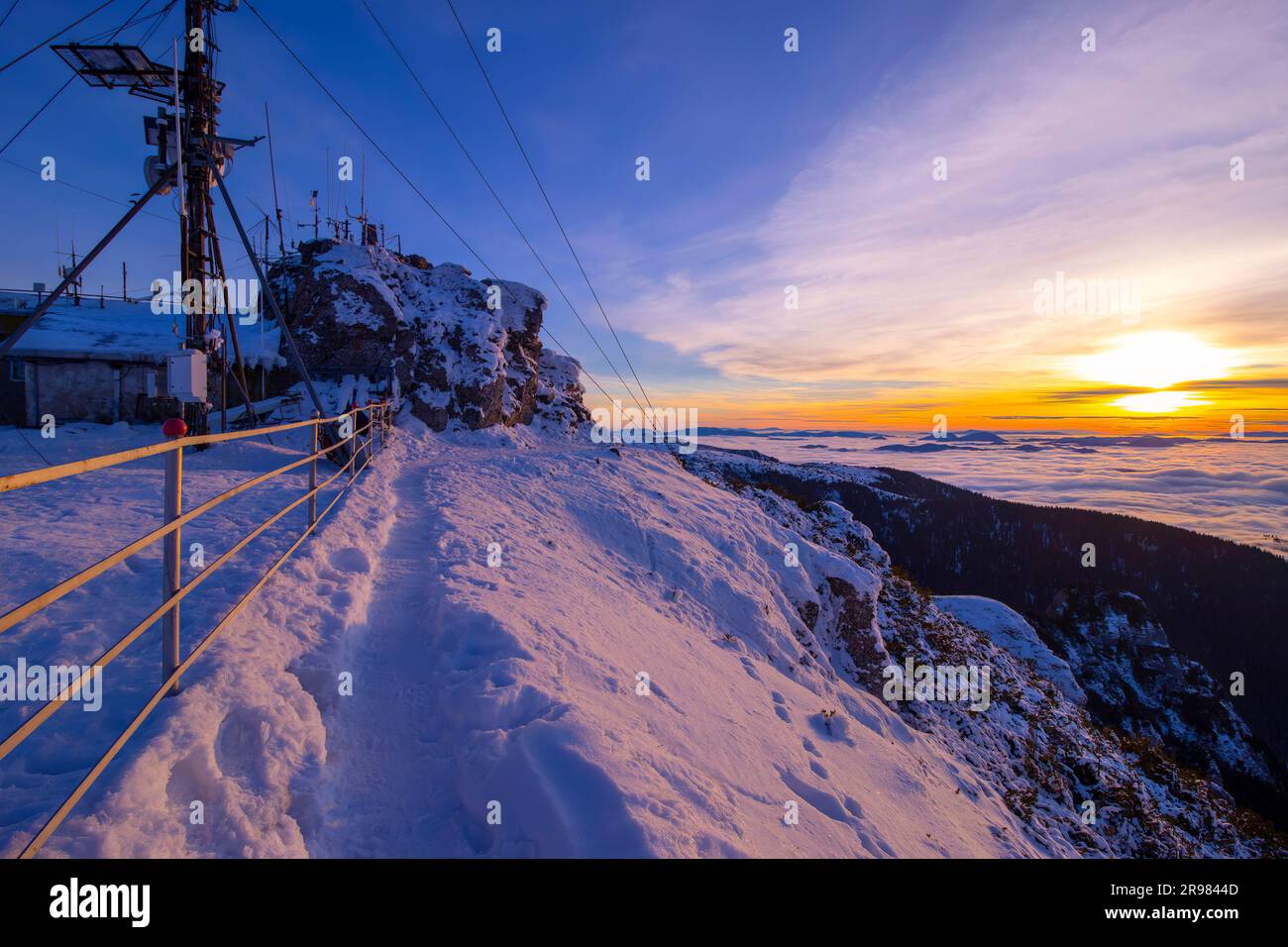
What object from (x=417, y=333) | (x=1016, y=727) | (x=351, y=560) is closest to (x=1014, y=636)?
(x=1016, y=727)

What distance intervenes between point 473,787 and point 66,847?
2.03 metres

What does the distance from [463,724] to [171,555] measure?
2.38m

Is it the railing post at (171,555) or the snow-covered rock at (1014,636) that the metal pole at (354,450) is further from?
the snow-covered rock at (1014,636)

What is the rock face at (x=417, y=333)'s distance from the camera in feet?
71.3

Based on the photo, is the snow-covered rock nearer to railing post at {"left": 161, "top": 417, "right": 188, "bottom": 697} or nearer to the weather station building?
railing post at {"left": 161, "top": 417, "right": 188, "bottom": 697}

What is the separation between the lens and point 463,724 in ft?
14.1

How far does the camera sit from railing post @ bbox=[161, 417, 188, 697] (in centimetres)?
310

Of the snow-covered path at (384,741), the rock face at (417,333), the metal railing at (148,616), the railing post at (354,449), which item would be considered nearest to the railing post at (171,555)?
the metal railing at (148,616)

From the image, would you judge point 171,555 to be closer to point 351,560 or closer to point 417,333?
point 351,560

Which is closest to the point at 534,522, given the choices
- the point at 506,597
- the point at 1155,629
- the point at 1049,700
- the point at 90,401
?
the point at 506,597

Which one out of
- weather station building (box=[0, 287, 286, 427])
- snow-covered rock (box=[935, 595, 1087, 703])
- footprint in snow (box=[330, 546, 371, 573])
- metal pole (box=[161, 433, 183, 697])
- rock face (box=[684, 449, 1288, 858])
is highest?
weather station building (box=[0, 287, 286, 427])

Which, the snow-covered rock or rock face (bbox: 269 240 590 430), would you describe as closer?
rock face (bbox: 269 240 590 430)

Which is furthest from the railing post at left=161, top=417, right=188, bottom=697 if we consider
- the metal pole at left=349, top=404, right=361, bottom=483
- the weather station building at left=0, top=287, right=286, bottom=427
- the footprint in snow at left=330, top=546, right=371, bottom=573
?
the weather station building at left=0, top=287, right=286, bottom=427

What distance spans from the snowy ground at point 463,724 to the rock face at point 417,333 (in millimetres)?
12357
